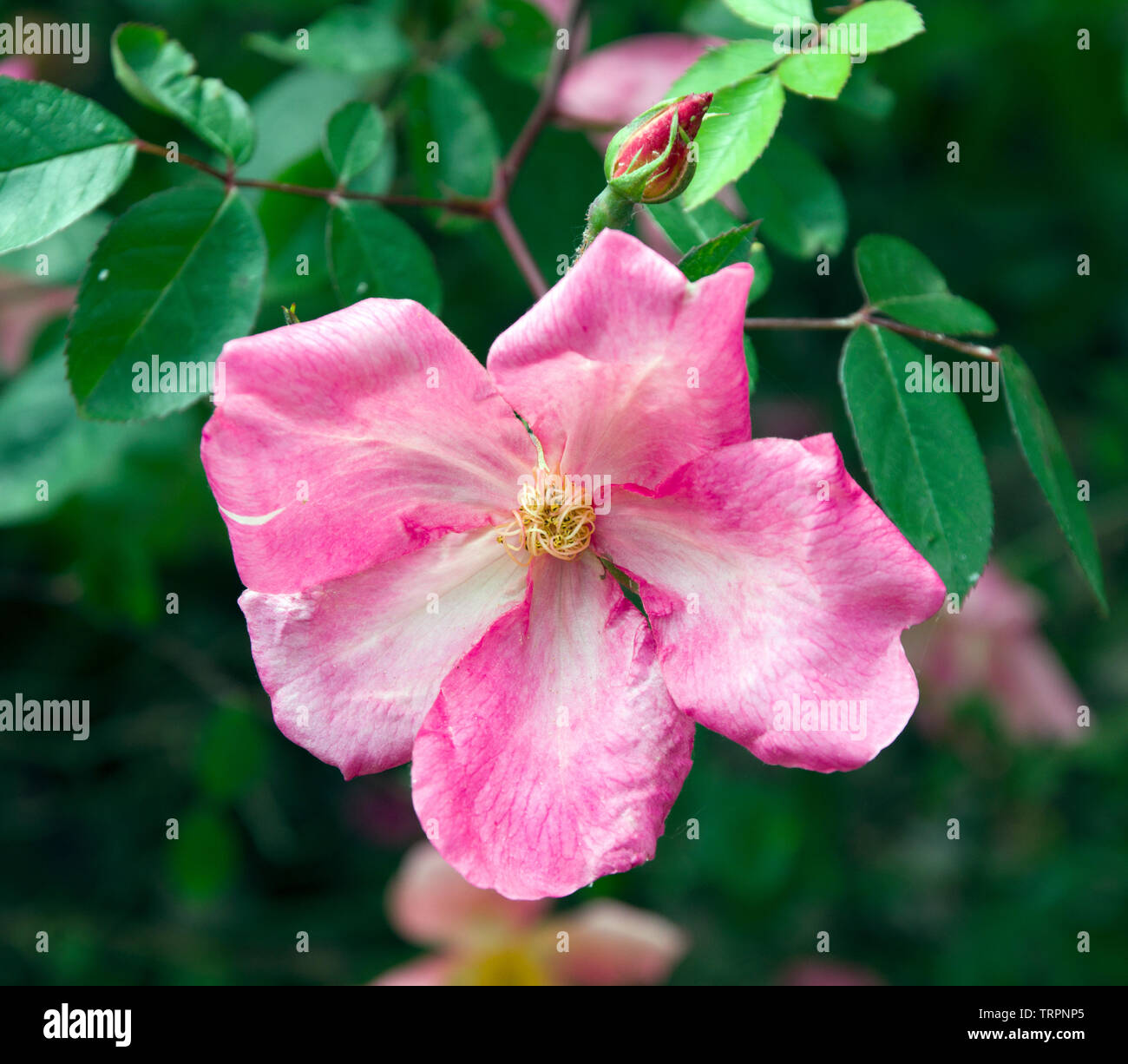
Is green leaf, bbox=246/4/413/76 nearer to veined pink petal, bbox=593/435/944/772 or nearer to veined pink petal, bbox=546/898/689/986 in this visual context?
veined pink petal, bbox=593/435/944/772

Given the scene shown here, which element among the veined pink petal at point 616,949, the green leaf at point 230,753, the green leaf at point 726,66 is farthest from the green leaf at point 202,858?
the green leaf at point 726,66

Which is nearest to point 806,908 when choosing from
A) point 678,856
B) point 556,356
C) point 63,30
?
point 678,856

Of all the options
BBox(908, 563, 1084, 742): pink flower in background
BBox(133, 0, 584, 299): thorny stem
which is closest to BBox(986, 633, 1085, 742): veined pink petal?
BBox(908, 563, 1084, 742): pink flower in background

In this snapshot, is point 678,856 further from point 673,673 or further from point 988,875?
point 673,673

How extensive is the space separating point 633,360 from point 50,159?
768mm

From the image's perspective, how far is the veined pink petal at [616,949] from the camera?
2217mm

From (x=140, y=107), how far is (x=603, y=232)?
2.02 meters

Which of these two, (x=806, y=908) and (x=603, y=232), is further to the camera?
(x=806, y=908)

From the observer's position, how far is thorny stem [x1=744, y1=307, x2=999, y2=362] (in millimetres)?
1333

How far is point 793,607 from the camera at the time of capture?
1.12 metres

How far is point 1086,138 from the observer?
10.5 feet

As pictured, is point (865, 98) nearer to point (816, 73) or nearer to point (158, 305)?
point (816, 73)

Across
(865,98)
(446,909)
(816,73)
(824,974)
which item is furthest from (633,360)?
(824,974)

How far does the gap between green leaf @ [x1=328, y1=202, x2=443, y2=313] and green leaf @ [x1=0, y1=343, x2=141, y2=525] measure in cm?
72
